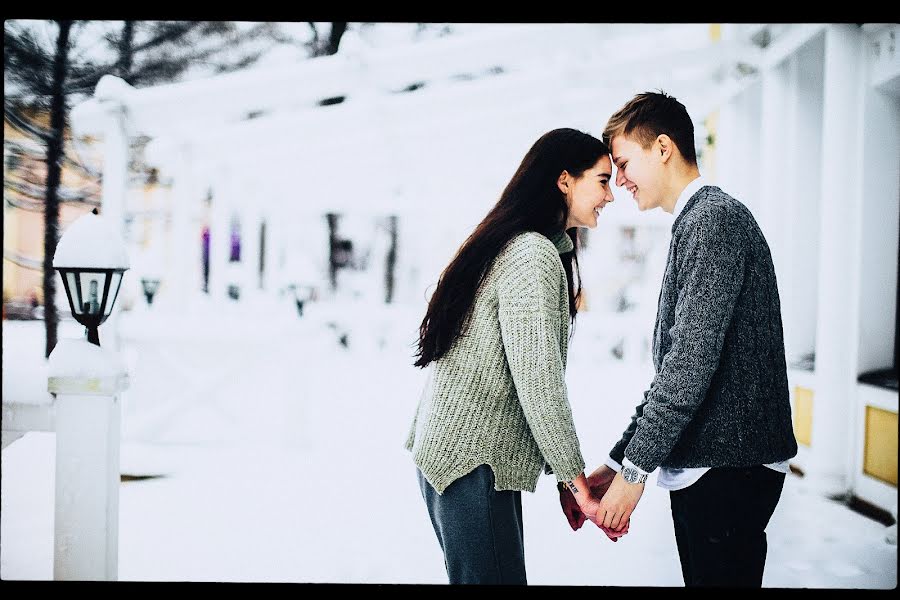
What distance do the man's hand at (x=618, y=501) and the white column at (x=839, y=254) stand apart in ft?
8.51

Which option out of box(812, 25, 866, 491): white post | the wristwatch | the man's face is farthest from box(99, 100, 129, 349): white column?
box(812, 25, 866, 491): white post

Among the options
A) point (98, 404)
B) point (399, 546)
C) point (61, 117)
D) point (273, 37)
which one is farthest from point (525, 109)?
point (98, 404)

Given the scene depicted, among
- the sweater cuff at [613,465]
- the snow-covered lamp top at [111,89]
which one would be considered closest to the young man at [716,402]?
the sweater cuff at [613,465]

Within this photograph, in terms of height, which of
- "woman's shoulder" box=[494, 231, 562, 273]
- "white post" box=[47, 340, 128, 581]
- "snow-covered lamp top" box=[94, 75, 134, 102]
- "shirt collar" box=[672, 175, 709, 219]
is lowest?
"white post" box=[47, 340, 128, 581]

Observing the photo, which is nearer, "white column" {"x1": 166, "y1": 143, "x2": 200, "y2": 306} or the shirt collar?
the shirt collar

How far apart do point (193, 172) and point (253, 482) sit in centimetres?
310

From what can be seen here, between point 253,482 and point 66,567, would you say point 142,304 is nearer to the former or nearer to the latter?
point 253,482

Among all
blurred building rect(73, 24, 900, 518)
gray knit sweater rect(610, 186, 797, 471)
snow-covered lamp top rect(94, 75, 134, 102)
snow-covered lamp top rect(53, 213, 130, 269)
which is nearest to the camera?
gray knit sweater rect(610, 186, 797, 471)

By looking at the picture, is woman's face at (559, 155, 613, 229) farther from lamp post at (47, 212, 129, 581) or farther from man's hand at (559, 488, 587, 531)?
lamp post at (47, 212, 129, 581)

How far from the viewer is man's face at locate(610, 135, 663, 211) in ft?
6.06

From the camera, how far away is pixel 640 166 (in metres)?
1.86

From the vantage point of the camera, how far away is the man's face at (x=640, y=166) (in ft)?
6.06

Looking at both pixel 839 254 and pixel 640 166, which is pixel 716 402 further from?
pixel 839 254

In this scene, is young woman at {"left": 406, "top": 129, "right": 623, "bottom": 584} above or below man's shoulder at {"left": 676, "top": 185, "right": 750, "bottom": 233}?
below
